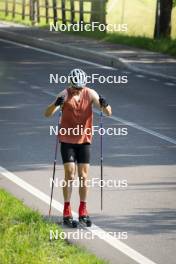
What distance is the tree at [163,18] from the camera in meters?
39.1

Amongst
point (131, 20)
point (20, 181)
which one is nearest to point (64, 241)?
point (20, 181)

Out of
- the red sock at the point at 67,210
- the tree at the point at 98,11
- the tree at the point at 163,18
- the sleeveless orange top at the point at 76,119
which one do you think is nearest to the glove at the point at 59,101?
the sleeveless orange top at the point at 76,119

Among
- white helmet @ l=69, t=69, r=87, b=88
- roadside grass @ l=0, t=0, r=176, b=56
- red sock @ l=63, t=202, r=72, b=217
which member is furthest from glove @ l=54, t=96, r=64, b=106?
roadside grass @ l=0, t=0, r=176, b=56

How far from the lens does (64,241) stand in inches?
444

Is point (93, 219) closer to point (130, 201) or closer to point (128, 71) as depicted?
point (130, 201)

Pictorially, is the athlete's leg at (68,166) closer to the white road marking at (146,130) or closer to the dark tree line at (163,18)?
the white road marking at (146,130)

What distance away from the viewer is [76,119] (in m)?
12.0

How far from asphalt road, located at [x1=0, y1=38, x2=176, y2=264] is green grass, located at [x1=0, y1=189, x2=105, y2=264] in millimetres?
404

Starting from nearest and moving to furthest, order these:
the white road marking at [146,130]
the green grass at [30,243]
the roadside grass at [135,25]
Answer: the green grass at [30,243] < the white road marking at [146,130] < the roadside grass at [135,25]

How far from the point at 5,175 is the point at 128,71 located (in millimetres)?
16673

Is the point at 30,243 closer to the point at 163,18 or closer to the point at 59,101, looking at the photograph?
the point at 59,101

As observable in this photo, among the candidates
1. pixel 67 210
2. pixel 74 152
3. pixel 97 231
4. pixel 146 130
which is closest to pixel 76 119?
pixel 74 152

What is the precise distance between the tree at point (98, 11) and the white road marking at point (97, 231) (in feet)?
105

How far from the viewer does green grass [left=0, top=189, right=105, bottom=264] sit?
1038 cm
